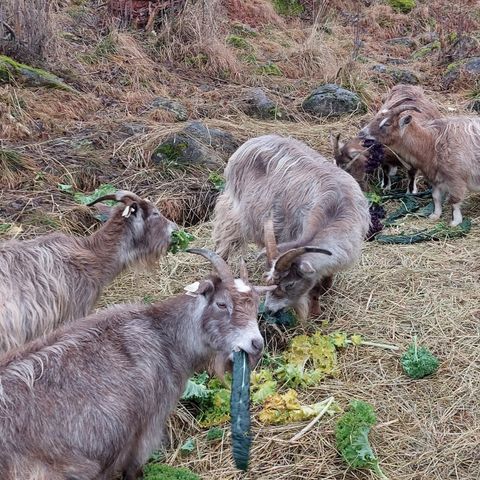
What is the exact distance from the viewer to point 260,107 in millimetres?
10727

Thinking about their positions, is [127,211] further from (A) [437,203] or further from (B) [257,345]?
(A) [437,203]

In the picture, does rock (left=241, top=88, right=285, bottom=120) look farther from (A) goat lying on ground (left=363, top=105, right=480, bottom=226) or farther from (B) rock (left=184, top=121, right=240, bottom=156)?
(A) goat lying on ground (left=363, top=105, right=480, bottom=226)

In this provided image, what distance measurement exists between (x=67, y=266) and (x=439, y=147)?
4.53 metres

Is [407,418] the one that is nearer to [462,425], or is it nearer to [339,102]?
[462,425]

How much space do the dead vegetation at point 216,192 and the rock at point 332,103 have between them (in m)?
0.22

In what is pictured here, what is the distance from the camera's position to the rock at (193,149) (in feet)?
27.6

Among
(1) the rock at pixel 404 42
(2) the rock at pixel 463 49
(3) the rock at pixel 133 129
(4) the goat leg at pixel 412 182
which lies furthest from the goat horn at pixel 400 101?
(1) the rock at pixel 404 42

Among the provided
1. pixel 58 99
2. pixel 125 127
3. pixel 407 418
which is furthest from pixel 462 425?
pixel 58 99

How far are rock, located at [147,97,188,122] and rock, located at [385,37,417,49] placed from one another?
8423mm

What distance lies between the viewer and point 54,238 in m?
5.21

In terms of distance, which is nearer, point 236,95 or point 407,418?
point 407,418

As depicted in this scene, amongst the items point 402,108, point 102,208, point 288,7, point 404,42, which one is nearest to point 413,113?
point 402,108

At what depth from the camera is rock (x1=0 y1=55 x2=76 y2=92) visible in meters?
9.13

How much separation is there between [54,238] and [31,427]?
2009 mm
